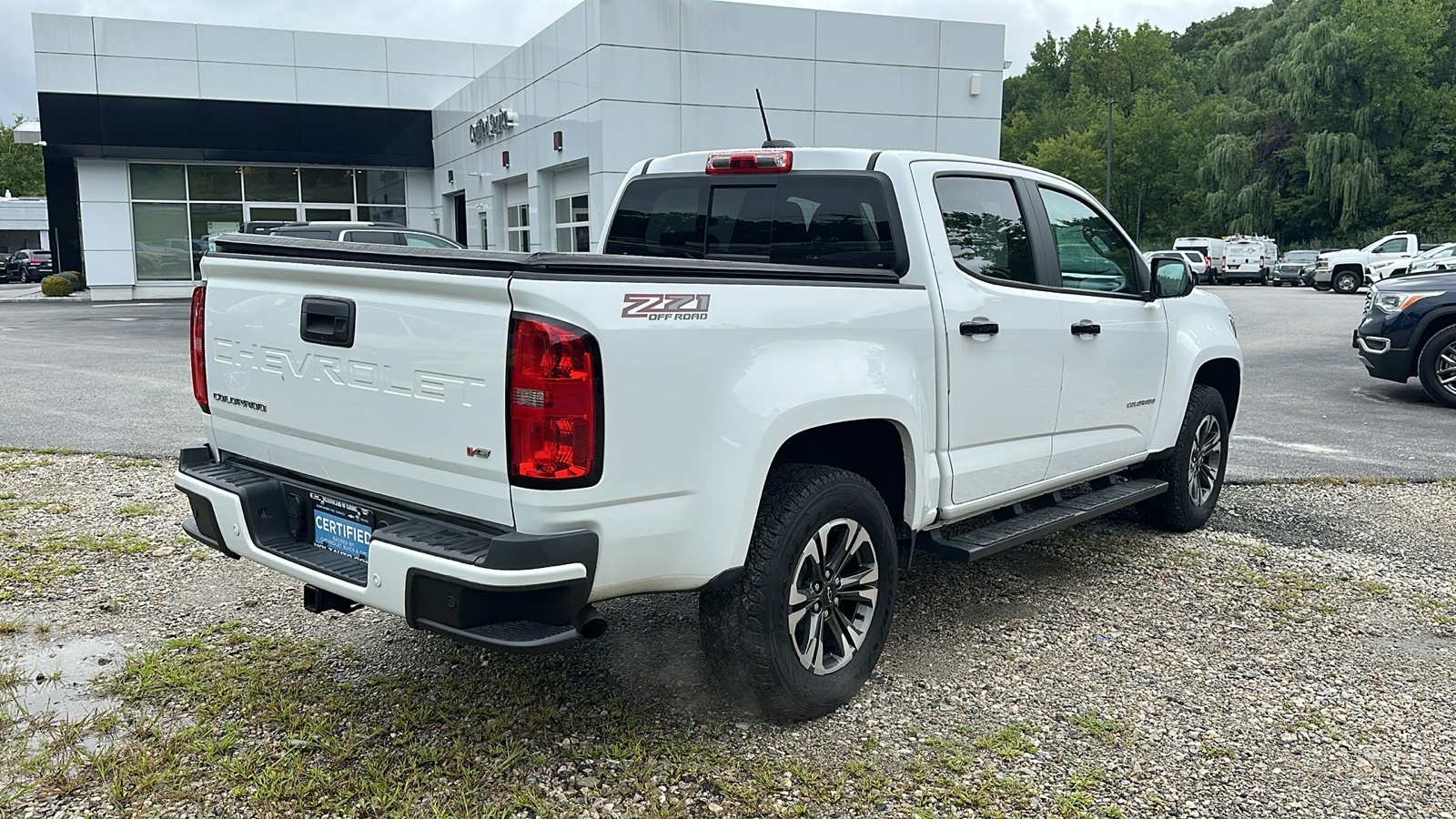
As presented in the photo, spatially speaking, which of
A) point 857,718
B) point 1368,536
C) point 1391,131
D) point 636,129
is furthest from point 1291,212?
point 857,718

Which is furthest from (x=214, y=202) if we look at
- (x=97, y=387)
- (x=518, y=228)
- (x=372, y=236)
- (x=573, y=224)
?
(x=97, y=387)

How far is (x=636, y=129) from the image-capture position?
20094 mm

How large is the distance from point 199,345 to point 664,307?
193 centimetres

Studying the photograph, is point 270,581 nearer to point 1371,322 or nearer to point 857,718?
point 857,718

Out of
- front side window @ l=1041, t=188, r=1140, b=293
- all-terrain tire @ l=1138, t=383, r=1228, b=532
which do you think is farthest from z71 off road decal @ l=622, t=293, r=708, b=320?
all-terrain tire @ l=1138, t=383, r=1228, b=532

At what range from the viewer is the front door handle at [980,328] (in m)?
4.17

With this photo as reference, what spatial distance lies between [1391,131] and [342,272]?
6302 cm

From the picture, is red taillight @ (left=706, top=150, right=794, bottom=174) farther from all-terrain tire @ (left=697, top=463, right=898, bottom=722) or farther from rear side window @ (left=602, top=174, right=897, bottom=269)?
all-terrain tire @ (left=697, top=463, right=898, bottom=722)

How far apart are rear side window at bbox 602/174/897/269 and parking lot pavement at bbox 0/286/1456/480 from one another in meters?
4.59

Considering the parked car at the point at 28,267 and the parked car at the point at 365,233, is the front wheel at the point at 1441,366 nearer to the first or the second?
the parked car at the point at 365,233

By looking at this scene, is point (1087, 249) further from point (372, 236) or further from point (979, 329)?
point (372, 236)

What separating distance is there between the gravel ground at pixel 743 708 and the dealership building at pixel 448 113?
15910mm

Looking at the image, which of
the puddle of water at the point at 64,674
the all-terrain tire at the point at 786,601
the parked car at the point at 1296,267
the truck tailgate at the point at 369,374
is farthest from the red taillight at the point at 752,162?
the parked car at the point at 1296,267

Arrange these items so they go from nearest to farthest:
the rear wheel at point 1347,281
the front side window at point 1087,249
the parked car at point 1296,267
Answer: the front side window at point 1087,249
the rear wheel at point 1347,281
the parked car at point 1296,267
